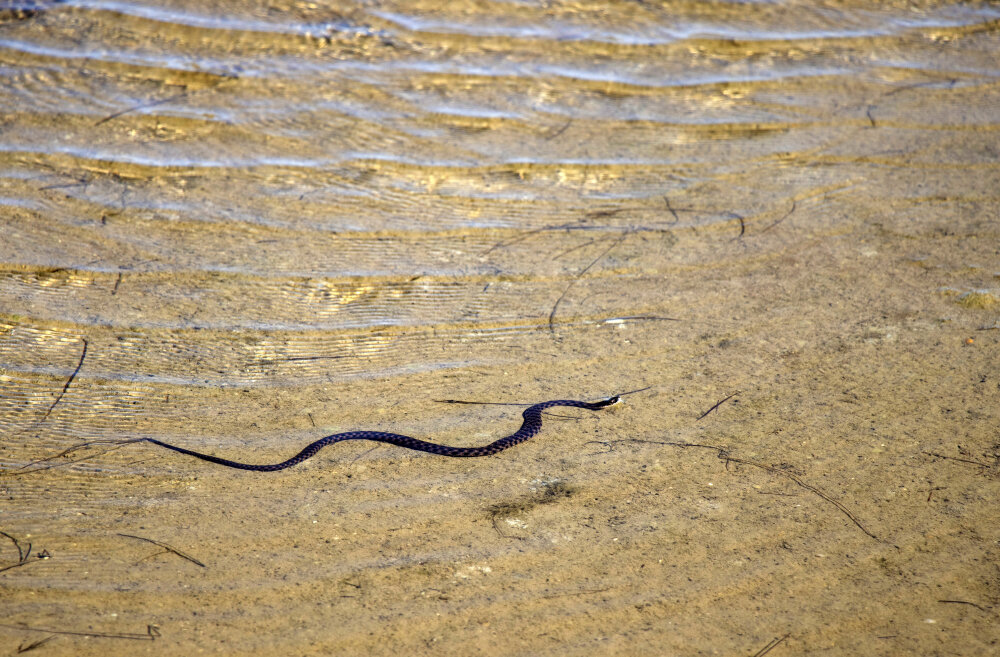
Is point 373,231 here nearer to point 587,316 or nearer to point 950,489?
point 587,316

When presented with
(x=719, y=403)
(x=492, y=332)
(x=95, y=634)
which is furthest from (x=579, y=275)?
(x=95, y=634)

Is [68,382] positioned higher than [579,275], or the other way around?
[579,275]

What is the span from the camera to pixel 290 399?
163 inches

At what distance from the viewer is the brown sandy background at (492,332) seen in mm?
3160

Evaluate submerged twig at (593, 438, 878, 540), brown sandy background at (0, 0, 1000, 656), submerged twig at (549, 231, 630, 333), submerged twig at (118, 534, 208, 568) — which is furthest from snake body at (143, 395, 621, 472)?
submerged twig at (549, 231, 630, 333)

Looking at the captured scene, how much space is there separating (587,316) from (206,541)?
2360 mm

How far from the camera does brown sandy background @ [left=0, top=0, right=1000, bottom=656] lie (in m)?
3.16

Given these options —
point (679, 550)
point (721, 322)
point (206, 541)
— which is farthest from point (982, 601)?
point (206, 541)

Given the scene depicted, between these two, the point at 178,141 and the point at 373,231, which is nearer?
the point at 373,231

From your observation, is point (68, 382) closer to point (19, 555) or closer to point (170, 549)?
point (19, 555)

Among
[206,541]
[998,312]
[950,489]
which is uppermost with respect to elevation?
[998,312]

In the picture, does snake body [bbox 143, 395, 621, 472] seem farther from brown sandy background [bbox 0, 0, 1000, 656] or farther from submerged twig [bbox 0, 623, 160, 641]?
submerged twig [bbox 0, 623, 160, 641]

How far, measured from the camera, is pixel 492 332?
4645 mm

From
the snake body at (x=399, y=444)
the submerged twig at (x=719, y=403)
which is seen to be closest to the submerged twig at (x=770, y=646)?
the submerged twig at (x=719, y=403)
